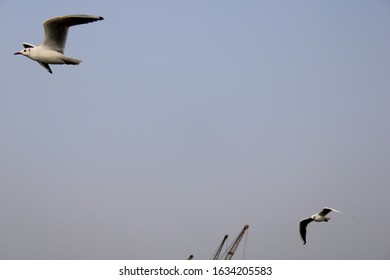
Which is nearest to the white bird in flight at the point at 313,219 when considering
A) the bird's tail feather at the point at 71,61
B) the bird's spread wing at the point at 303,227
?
the bird's spread wing at the point at 303,227

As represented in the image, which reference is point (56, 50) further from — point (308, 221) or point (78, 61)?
point (308, 221)

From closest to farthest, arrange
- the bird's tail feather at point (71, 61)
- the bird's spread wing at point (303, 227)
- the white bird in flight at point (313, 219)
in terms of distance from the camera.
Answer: the bird's tail feather at point (71, 61) < the white bird in flight at point (313, 219) < the bird's spread wing at point (303, 227)

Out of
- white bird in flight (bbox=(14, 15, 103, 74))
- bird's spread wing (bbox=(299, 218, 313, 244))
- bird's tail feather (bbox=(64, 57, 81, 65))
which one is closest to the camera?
bird's tail feather (bbox=(64, 57, 81, 65))

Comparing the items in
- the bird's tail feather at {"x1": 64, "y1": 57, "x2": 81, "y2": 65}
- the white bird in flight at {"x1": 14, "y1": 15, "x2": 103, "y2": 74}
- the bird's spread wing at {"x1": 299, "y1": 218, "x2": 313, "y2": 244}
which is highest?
the white bird in flight at {"x1": 14, "y1": 15, "x2": 103, "y2": 74}

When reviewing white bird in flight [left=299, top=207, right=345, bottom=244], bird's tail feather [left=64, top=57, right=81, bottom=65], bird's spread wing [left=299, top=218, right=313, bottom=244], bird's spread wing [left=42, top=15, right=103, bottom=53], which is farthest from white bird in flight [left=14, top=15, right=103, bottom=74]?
bird's spread wing [left=299, top=218, right=313, bottom=244]

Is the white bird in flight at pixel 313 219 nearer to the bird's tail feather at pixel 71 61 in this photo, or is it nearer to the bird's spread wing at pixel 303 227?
the bird's spread wing at pixel 303 227

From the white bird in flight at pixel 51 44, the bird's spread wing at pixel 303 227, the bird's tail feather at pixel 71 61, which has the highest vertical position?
the white bird in flight at pixel 51 44

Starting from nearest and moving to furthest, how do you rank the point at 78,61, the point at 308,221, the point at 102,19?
the point at 102,19, the point at 78,61, the point at 308,221

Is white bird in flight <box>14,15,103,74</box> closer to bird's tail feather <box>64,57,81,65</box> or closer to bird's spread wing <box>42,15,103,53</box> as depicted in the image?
bird's spread wing <box>42,15,103,53</box>

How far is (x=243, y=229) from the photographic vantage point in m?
36.8

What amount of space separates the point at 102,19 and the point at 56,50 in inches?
75.5

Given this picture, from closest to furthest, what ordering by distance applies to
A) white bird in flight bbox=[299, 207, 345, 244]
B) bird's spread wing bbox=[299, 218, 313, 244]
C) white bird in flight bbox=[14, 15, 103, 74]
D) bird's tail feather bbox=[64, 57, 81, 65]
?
bird's tail feather bbox=[64, 57, 81, 65] → white bird in flight bbox=[14, 15, 103, 74] → white bird in flight bbox=[299, 207, 345, 244] → bird's spread wing bbox=[299, 218, 313, 244]
